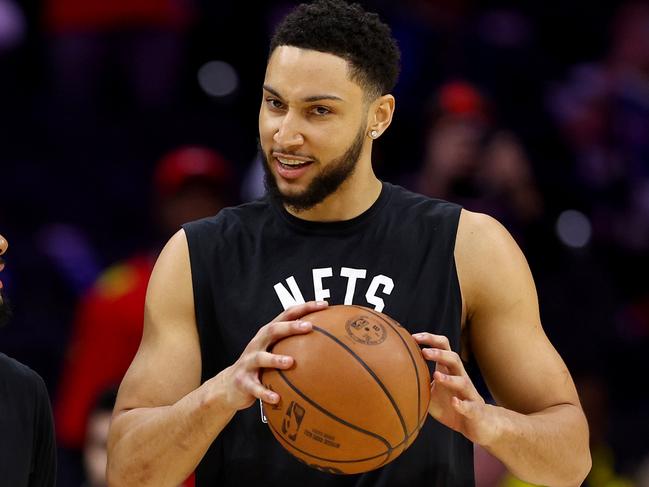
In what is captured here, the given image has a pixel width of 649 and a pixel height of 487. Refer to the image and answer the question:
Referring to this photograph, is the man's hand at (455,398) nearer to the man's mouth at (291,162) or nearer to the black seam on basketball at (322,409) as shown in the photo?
the black seam on basketball at (322,409)

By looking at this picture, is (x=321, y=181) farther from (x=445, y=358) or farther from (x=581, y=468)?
(x=581, y=468)

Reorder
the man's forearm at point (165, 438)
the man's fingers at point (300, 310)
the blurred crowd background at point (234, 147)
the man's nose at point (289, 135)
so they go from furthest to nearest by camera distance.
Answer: the blurred crowd background at point (234, 147) < the man's nose at point (289, 135) < the man's forearm at point (165, 438) < the man's fingers at point (300, 310)

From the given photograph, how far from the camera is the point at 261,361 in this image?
11.7ft

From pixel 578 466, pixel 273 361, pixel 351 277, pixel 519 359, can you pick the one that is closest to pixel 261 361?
pixel 273 361

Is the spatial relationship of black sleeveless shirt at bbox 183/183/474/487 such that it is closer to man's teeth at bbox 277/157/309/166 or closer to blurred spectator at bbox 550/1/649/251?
man's teeth at bbox 277/157/309/166

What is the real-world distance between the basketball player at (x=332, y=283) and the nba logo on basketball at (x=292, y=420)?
0.41 meters

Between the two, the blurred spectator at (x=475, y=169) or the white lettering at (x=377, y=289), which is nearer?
the white lettering at (x=377, y=289)

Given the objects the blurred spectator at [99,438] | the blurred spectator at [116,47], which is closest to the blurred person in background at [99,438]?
the blurred spectator at [99,438]

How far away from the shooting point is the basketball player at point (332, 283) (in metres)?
4.06

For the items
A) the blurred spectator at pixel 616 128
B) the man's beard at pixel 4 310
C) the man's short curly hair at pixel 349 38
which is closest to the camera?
the man's beard at pixel 4 310

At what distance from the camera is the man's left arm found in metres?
3.96

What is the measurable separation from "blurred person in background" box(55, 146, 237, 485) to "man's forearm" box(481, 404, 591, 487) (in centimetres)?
295

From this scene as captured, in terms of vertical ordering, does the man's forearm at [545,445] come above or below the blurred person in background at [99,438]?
above

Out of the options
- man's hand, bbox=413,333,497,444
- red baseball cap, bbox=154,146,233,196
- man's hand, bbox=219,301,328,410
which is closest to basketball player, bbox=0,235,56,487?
man's hand, bbox=219,301,328,410
